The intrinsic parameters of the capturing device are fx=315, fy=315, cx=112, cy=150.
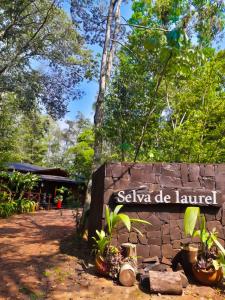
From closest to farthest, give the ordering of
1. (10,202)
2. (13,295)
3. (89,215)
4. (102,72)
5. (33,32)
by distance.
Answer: (13,295) → (89,215) → (102,72) → (10,202) → (33,32)

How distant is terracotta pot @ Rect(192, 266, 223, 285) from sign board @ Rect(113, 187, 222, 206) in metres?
1.29

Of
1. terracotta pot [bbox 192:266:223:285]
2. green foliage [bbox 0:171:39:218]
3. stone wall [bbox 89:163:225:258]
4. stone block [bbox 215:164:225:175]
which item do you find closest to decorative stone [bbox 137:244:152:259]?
stone wall [bbox 89:163:225:258]

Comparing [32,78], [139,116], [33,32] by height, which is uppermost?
[33,32]

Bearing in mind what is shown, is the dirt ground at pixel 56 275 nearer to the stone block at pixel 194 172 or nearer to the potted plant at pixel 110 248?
the potted plant at pixel 110 248

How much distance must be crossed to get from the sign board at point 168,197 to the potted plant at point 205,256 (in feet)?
1.80

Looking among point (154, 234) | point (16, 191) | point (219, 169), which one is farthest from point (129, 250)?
point (16, 191)

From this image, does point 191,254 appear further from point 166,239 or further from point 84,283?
point 84,283

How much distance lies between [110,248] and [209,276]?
1750 millimetres

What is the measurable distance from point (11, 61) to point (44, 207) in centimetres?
827

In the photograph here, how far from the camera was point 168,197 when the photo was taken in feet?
20.2

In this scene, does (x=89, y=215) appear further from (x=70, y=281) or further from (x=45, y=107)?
(x=45, y=107)

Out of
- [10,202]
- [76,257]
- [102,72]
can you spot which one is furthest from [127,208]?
[10,202]

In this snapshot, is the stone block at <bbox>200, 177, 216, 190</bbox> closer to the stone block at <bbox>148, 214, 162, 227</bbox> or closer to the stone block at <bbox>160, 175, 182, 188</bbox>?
the stone block at <bbox>160, 175, 182, 188</bbox>

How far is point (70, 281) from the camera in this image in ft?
17.1
